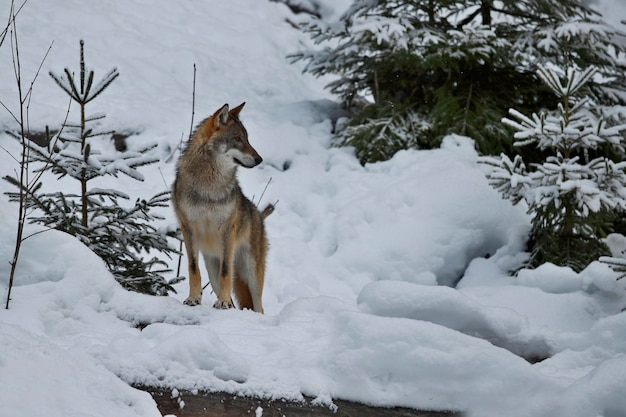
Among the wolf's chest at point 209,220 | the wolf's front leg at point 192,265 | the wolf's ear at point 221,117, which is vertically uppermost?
the wolf's ear at point 221,117

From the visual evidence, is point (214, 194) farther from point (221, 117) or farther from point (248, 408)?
point (248, 408)

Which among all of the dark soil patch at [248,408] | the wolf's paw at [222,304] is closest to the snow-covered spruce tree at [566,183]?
the wolf's paw at [222,304]

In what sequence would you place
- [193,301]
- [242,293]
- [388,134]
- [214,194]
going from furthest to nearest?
[388,134] < [242,293] < [214,194] < [193,301]

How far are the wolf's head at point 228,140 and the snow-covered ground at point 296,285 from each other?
128 centimetres

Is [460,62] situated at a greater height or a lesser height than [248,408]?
greater

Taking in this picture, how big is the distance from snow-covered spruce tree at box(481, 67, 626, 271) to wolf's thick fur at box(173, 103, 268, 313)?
3.09 meters

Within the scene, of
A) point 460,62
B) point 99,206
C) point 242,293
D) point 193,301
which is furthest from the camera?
point 460,62

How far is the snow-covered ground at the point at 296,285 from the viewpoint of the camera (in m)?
3.70

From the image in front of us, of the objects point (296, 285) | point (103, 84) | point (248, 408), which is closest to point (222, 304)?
point (103, 84)

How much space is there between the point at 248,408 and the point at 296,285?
4.93 metres

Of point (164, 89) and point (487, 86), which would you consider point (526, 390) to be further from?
point (164, 89)

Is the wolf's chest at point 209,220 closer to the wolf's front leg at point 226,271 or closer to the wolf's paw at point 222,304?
the wolf's front leg at point 226,271

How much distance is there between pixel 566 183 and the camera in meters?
7.20

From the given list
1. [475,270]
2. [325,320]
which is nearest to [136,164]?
[325,320]
